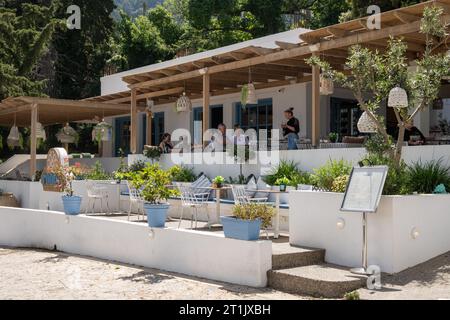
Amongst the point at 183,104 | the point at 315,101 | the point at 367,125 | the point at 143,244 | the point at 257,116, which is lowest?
the point at 143,244

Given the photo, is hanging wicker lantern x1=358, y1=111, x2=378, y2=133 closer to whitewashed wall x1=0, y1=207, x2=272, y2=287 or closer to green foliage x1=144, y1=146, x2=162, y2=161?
whitewashed wall x1=0, y1=207, x2=272, y2=287

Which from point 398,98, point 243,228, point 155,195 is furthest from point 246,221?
point 398,98

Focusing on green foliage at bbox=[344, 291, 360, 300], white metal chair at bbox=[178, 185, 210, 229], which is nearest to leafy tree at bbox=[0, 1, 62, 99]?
white metal chair at bbox=[178, 185, 210, 229]

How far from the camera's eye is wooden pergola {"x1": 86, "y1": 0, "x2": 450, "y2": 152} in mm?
9852

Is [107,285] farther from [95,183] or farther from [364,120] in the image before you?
[95,183]

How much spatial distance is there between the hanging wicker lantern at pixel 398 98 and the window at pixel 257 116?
868cm

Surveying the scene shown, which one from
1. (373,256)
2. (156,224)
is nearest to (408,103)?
(373,256)

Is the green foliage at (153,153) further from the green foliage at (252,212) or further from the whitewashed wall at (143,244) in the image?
the green foliage at (252,212)

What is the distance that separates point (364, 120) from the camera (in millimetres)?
9320

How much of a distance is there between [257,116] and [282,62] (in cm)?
428

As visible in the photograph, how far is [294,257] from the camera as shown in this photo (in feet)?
24.7

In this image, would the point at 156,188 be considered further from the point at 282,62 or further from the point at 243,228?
the point at 282,62
